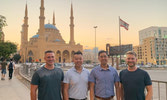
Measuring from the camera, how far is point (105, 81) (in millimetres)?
2705

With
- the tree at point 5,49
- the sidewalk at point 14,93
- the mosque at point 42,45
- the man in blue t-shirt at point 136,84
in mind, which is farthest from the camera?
the mosque at point 42,45

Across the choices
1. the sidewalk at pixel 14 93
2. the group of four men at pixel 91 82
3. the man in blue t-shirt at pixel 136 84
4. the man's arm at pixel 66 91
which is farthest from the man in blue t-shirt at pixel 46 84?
the sidewalk at pixel 14 93

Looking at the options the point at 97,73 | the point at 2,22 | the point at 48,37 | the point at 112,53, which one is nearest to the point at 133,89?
the point at 97,73

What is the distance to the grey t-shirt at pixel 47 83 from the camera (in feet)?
8.24

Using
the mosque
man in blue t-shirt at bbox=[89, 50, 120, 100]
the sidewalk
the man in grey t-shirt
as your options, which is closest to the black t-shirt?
man in blue t-shirt at bbox=[89, 50, 120, 100]

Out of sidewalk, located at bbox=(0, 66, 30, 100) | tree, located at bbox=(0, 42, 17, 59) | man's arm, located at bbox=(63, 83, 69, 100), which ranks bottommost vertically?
sidewalk, located at bbox=(0, 66, 30, 100)

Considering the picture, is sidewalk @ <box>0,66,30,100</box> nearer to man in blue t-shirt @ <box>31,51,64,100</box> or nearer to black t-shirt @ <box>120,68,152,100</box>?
man in blue t-shirt @ <box>31,51,64,100</box>

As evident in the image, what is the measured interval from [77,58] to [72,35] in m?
59.8

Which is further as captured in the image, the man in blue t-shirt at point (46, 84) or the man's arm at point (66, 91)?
the man's arm at point (66, 91)

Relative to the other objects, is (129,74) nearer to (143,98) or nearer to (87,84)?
(143,98)

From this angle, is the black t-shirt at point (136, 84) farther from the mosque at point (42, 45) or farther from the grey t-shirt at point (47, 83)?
the mosque at point (42, 45)

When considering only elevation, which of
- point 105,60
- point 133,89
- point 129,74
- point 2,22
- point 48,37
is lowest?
point 133,89

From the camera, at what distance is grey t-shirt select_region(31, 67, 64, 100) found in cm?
251

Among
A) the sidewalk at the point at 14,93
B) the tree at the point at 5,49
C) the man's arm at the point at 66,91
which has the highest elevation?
the tree at the point at 5,49
